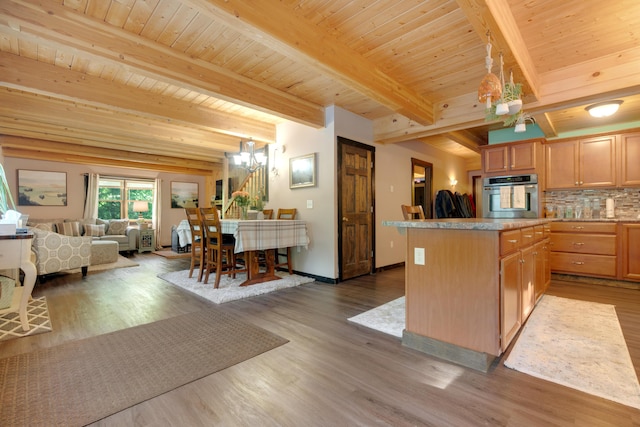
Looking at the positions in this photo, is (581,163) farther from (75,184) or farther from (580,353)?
(75,184)

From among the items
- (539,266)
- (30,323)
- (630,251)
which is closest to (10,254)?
(30,323)

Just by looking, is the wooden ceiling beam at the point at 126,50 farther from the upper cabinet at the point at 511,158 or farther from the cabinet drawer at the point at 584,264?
the cabinet drawer at the point at 584,264

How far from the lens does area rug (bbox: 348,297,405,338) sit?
7.81ft

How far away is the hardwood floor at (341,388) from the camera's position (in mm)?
1355

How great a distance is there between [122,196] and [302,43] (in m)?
8.13

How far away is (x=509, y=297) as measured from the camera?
1941 mm

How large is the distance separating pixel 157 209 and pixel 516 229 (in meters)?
8.85

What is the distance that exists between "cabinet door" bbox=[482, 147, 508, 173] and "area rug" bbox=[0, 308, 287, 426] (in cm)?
445

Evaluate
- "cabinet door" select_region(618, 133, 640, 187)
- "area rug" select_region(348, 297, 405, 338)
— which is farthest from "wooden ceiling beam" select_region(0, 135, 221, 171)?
"cabinet door" select_region(618, 133, 640, 187)

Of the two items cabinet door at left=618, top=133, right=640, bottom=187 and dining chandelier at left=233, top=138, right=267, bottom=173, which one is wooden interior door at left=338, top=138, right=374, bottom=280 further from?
cabinet door at left=618, top=133, right=640, bottom=187

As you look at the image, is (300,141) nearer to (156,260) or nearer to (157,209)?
(156,260)

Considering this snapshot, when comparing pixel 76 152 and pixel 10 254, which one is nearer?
pixel 10 254

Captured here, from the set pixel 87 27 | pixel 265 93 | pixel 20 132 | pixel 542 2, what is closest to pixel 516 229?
pixel 542 2

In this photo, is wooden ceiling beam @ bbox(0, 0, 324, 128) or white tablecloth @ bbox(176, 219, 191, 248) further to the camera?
white tablecloth @ bbox(176, 219, 191, 248)
